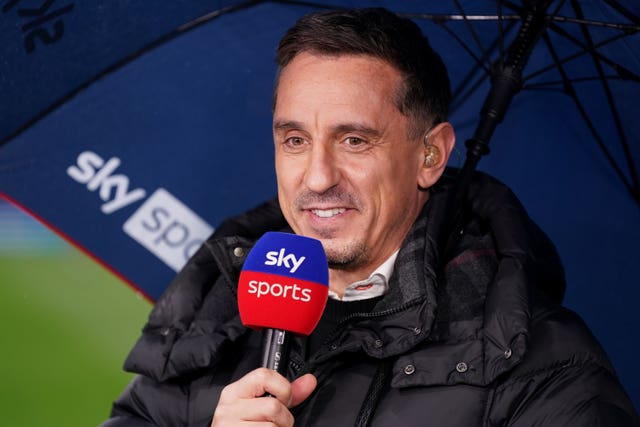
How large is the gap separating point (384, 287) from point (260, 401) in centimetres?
109

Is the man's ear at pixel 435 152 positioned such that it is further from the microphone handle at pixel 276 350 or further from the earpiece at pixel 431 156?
the microphone handle at pixel 276 350

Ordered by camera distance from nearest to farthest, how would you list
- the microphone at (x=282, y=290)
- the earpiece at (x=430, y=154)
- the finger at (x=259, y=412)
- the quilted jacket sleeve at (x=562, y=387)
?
the finger at (x=259, y=412)
the microphone at (x=282, y=290)
the quilted jacket sleeve at (x=562, y=387)
the earpiece at (x=430, y=154)

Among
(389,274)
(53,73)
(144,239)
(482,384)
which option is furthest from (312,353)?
(53,73)

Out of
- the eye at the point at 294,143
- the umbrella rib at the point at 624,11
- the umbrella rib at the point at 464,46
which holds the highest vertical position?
the umbrella rib at the point at 624,11

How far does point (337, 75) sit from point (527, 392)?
3.90 ft

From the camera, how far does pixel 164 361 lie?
338 centimetres

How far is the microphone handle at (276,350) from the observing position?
2445mm

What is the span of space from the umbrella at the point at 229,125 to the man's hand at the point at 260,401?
164 centimetres

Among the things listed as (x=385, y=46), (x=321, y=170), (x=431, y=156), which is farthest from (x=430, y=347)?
(x=385, y=46)

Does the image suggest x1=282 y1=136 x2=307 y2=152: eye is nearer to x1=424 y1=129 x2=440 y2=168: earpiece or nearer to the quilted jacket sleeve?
x1=424 y1=129 x2=440 y2=168: earpiece

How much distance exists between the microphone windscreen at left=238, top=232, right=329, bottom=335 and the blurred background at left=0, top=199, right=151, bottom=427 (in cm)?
170

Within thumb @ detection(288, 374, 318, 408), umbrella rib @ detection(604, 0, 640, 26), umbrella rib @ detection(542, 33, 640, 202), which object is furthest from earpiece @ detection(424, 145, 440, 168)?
thumb @ detection(288, 374, 318, 408)

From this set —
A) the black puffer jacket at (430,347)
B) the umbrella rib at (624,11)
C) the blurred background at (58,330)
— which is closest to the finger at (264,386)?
the black puffer jacket at (430,347)

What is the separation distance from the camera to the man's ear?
3547 millimetres
